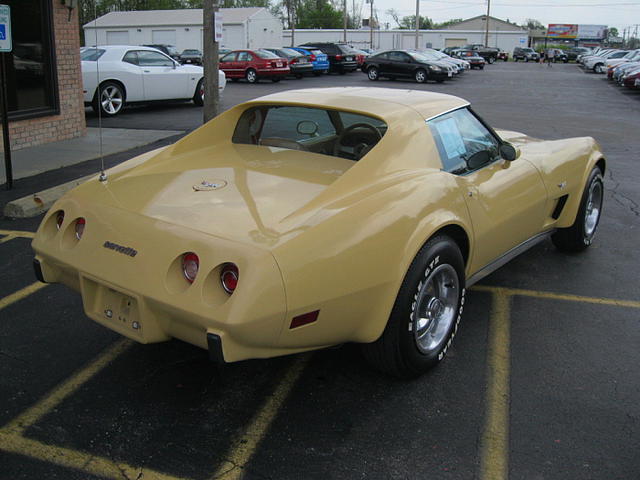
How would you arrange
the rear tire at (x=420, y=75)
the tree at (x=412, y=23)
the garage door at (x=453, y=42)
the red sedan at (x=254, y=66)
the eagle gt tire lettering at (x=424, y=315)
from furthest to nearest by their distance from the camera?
the tree at (x=412, y=23) → the garage door at (x=453, y=42) → the rear tire at (x=420, y=75) → the red sedan at (x=254, y=66) → the eagle gt tire lettering at (x=424, y=315)

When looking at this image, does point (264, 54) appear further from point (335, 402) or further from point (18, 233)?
point (335, 402)

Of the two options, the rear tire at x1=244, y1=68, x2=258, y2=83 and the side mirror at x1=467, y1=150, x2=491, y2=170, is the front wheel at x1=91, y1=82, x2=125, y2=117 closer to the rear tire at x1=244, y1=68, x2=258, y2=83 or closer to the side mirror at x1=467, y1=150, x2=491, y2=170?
the side mirror at x1=467, y1=150, x2=491, y2=170

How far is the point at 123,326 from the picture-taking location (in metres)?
3.10

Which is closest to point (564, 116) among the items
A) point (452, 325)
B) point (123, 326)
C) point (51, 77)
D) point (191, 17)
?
point (51, 77)

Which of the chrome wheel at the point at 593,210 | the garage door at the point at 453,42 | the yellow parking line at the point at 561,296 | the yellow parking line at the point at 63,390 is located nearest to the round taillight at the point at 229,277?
the yellow parking line at the point at 63,390

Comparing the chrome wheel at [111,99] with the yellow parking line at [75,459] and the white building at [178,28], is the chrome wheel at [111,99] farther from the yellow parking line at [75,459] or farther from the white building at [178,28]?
the white building at [178,28]

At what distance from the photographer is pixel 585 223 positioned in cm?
554

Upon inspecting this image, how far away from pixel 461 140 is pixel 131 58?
503 inches

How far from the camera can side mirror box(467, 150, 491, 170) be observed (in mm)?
4004

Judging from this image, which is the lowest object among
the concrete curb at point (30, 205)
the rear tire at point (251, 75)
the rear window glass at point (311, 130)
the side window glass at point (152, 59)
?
the concrete curb at point (30, 205)

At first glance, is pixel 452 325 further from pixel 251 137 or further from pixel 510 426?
pixel 251 137

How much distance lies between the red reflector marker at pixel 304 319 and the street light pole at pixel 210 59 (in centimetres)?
817

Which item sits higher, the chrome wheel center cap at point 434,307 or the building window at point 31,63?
the building window at point 31,63

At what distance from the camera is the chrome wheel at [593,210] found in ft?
18.5
